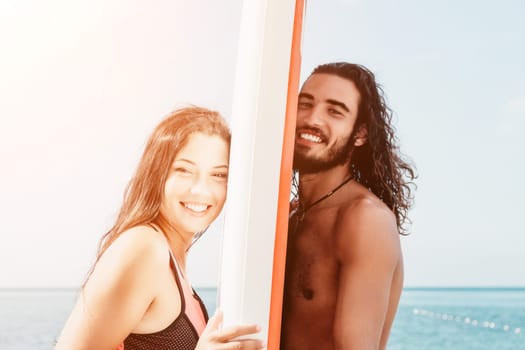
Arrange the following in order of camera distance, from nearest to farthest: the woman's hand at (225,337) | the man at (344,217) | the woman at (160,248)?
the woman's hand at (225,337), the woman at (160,248), the man at (344,217)

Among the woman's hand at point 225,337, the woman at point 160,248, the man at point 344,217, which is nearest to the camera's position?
the woman's hand at point 225,337

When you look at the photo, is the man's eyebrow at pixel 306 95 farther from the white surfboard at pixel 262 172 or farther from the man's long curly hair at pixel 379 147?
the white surfboard at pixel 262 172

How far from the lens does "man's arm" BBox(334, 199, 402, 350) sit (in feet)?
4.68

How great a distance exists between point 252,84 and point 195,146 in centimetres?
27

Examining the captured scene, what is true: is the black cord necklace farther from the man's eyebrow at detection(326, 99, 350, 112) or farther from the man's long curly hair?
the man's eyebrow at detection(326, 99, 350, 112)

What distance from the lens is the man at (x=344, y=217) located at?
1440 millimetres

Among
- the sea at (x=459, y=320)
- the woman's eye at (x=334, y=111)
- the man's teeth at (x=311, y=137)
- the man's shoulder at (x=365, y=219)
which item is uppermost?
the woman's eye at (x=334, y=111)

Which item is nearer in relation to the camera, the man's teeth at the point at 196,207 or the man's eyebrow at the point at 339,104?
the man's teeth at the point at 196,207

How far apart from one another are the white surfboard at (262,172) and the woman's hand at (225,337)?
0.05 feet

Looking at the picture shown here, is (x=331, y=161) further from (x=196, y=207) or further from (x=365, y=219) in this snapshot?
(x=196, y=207)

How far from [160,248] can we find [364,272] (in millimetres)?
448

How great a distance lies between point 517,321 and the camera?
1.50 m

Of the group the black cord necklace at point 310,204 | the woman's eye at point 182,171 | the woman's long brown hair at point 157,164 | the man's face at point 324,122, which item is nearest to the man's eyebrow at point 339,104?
the man's face at point 324,122

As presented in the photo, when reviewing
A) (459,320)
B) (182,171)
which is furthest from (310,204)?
(459,320)
